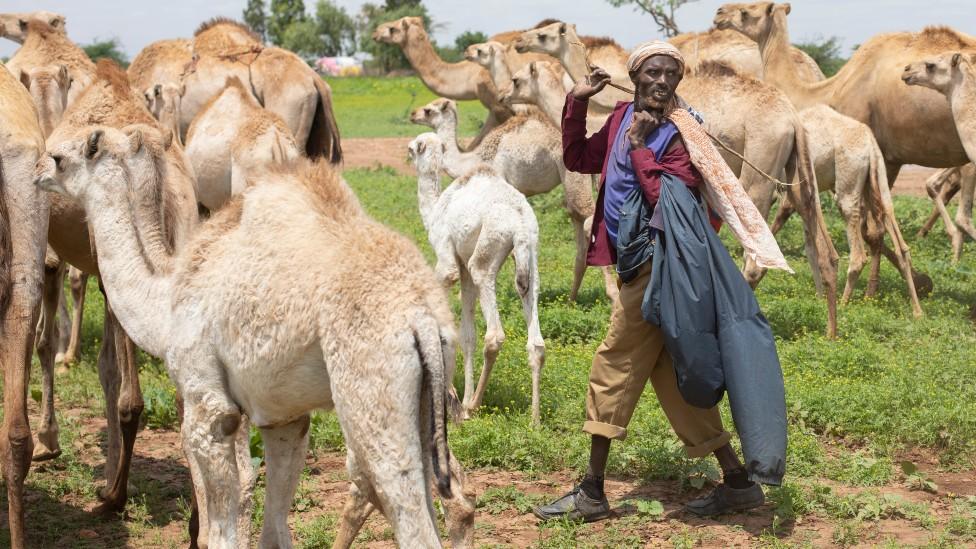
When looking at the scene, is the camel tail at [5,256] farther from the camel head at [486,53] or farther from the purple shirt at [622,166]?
the camel head at [486,53]

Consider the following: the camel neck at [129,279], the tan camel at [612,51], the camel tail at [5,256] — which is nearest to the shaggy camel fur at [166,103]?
the camel tail at [5,256]

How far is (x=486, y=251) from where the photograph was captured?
734cm

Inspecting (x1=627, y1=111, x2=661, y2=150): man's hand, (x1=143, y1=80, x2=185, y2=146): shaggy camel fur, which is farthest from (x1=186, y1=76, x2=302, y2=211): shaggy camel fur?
(x1=627, y1=111, x2=661, y2=150): man's hand

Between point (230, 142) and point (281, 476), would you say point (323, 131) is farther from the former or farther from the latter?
point (281, 476)

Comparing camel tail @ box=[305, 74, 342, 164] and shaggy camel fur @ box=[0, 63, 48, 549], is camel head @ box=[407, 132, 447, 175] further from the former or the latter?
shaggy camel fur @ box=[0, 63, 48, 549]

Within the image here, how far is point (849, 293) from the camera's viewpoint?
34.1 feet

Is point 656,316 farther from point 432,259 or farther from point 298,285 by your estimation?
point 432,259

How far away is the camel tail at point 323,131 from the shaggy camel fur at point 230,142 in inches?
76.2

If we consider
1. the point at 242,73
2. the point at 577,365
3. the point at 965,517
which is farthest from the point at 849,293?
the point at 242,73

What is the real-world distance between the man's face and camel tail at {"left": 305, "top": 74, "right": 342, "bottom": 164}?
5.49 meters

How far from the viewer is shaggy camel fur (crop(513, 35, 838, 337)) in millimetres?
9828

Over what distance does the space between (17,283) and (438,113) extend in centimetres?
571

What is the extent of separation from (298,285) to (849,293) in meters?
7.85

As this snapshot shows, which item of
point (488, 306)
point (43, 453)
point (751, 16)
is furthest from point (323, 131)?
point (751, 16)
